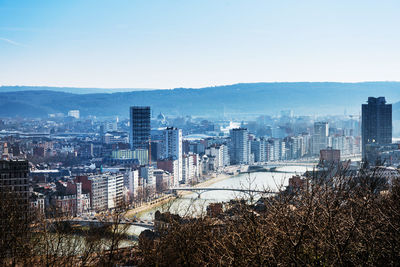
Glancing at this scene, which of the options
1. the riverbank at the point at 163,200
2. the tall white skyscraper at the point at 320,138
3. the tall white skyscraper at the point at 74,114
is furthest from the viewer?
the tall white skyscraper at the point at 74,114

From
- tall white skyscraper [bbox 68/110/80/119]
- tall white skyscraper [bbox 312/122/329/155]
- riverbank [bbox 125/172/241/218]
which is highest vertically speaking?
tall white skyscraper [bbox 68/110/80/119]

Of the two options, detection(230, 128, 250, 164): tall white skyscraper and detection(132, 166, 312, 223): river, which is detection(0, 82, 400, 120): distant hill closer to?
detection(230, 128, 250, 164): tall white skyscraper

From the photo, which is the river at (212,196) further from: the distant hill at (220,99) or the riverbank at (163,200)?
the distant hill at (220,99)

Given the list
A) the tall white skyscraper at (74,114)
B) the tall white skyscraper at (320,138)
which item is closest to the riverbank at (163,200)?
Result: the tall white skyscraper at (320,138)

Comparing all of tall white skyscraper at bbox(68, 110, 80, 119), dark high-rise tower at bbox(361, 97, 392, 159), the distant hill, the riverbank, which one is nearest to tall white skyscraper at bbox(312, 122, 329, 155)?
dark high-rise tower at bbox(361, 97, 392, 159)

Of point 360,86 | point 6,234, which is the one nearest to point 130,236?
point 6,234

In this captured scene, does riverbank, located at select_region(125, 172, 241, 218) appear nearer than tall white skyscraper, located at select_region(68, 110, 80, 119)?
Yes

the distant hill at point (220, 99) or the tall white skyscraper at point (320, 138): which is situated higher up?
the distant hill at point (220, 99)
